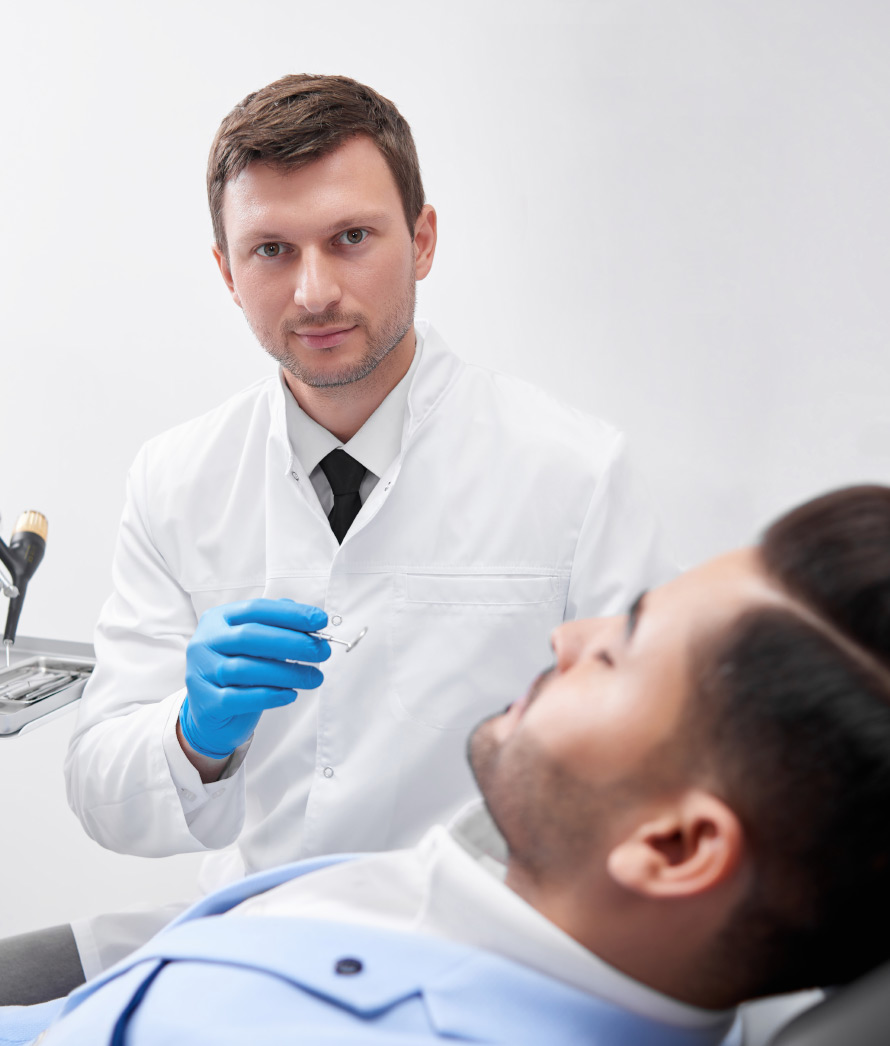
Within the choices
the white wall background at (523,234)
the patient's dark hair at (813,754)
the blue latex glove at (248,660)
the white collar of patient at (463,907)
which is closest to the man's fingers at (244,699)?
the blue latex glove at (248,660)

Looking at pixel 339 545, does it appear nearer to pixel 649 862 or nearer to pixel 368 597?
pixel 368 597

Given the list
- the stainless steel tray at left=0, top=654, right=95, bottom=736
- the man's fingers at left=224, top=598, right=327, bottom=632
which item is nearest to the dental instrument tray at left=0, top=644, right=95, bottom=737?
the stainless steel tray at left=0, top=654, right=95, bottom=736

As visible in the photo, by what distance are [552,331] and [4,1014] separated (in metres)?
1.39

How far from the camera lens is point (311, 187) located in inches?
45.6

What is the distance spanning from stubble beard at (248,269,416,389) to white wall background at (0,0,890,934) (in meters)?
0.58

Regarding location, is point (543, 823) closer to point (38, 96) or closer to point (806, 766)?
point (806, 766)

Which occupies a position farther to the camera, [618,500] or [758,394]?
[758,394]

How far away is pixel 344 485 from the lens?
4.21 ft

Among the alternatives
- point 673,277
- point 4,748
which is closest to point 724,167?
point 673,277

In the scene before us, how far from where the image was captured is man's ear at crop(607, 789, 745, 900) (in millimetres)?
607

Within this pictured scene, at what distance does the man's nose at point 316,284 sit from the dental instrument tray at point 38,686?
714 mm

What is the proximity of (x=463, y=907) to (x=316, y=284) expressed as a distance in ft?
2.58

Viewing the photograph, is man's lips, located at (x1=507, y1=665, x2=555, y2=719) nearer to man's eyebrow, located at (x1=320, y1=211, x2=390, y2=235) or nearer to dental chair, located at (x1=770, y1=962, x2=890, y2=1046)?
dental chair, located at (x1=770, y1=962, x2=890, y2=1046)

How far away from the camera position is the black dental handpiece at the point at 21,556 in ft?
4.65
